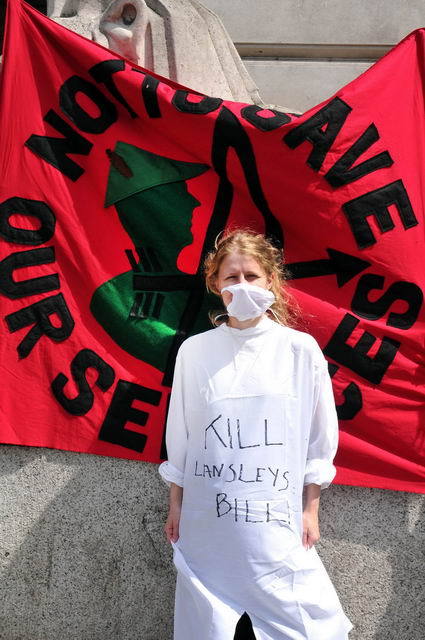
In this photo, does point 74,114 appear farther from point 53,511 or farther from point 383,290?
point 53,511

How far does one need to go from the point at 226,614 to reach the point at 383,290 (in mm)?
1348

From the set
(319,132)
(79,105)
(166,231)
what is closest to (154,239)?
(166,231)

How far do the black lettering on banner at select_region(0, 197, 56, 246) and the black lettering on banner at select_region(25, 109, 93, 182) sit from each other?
17 centimetres

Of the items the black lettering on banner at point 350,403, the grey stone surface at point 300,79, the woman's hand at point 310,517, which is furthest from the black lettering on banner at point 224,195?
the grey stone surface at point 300,79

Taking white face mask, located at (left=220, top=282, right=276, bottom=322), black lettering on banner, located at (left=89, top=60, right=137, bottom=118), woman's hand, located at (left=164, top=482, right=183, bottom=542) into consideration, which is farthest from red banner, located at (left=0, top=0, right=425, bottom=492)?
white face mask, located at (left=220, top=282, right=276, bottom=322)

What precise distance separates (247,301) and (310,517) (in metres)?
0.70

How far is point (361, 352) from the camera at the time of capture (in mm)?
2619

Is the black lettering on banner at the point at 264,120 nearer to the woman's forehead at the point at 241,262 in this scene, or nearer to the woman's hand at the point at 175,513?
the woman's forehead at the point at 241,262

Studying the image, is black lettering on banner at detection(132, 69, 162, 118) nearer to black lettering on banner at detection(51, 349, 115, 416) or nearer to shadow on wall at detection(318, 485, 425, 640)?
black lettering on banner at detection(51, 349, 115, 416)

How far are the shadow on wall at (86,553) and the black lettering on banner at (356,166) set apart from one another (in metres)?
1.36

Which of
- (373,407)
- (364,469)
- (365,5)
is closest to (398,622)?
(364,469)

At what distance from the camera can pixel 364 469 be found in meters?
2.58

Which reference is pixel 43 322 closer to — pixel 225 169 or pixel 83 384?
pixel 83 384

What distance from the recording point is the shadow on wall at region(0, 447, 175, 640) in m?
2.68
